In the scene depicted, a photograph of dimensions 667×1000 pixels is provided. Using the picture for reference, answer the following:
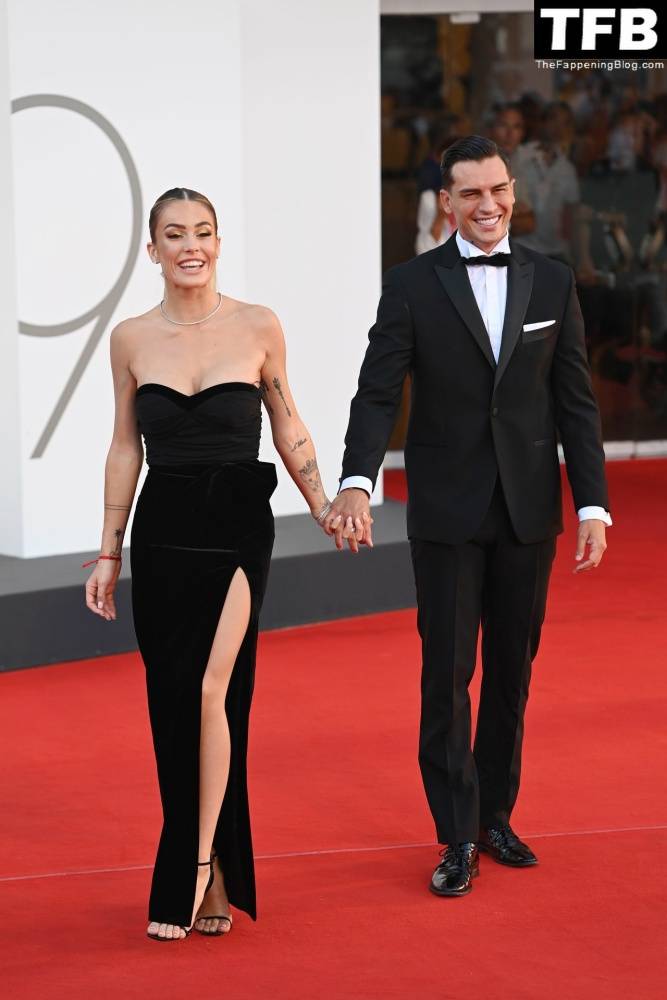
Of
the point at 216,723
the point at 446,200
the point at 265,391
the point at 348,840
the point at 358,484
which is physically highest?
the point at 446,200

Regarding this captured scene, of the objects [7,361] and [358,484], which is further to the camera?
[7,361]

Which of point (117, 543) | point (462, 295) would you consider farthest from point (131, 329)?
point (462, 295)

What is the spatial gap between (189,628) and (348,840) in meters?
1.00

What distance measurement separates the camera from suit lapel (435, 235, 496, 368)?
396 cm

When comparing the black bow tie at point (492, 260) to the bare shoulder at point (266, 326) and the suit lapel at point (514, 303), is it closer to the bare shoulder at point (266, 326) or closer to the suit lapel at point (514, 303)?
the suit lapel at point (514, 303)

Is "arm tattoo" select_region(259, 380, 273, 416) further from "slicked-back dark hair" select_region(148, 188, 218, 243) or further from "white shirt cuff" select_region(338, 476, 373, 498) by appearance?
"slicked-back dark hair" select_region(148, 188, 218, 243)

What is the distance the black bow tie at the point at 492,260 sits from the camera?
3990mm

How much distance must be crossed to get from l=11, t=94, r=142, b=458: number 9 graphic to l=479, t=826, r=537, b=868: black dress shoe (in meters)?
3.35

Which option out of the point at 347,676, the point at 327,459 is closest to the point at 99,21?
the point at 327,459

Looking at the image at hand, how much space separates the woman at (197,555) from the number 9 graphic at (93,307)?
10.6 ft

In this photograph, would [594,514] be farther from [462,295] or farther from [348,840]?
[348,840]

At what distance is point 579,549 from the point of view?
13.1 feet

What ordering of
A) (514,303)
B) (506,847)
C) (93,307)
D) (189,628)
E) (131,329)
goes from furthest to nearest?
1. (93,307)
2. (506,847)
3. (514,303)
4. (131,329)
5. (189,628)

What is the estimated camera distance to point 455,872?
4.02m
